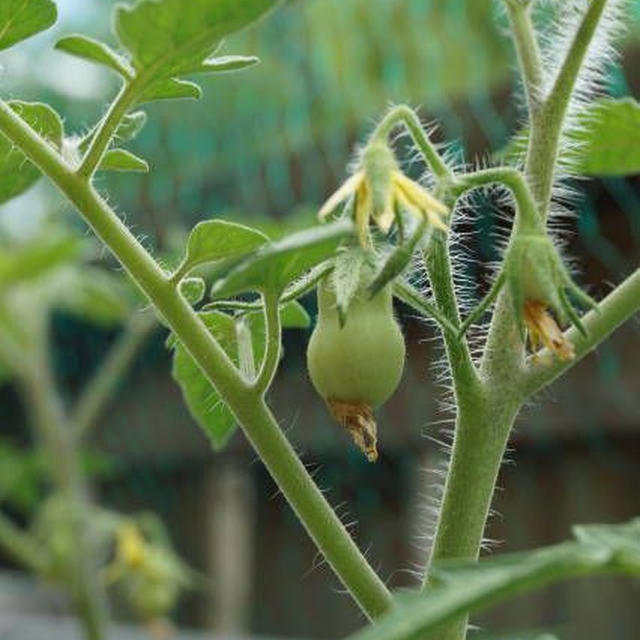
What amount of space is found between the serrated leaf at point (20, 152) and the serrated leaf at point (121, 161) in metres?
0.03

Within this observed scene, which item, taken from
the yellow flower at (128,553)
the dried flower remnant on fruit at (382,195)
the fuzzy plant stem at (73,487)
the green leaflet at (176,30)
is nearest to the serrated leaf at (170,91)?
the green leaflet at (176,30)

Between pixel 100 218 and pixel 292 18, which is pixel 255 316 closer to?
pixel 100 218

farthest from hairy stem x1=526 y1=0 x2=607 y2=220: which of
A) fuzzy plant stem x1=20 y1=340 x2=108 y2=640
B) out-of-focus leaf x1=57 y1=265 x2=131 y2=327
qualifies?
out-of-focus leaf x1=57 y1=265 x2=131 y2=327

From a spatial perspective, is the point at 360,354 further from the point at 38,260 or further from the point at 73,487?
the point at 73,487

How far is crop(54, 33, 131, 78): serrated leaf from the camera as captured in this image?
22.7 inches

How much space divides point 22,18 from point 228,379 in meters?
0.19

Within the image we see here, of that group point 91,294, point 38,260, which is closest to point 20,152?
point 38,260

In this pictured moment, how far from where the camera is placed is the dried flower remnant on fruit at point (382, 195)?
1.71 feet

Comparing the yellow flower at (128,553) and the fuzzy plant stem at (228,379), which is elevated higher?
the fuzzy plant stem at (228,379)

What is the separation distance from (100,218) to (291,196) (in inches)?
79.4

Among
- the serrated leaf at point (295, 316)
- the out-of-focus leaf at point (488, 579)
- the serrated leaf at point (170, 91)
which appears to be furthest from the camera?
the serrated leaf at point (295, 316)

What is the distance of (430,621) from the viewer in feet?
1.22

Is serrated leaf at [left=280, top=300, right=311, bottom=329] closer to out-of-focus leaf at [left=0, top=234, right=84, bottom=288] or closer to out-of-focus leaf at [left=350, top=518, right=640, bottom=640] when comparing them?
out-of-focus leaf at [left=350, top=518, right=640, bottom=640]

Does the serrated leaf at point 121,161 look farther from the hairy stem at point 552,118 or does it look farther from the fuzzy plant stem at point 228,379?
the hairy stem at point 552,118
